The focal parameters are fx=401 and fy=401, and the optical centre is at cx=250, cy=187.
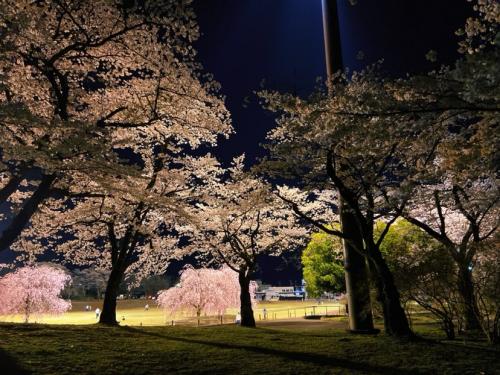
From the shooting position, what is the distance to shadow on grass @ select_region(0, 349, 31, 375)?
7492mm

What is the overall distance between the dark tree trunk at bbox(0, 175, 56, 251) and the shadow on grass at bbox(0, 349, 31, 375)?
2.30 m

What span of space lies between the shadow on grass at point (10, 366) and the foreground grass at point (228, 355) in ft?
0.06

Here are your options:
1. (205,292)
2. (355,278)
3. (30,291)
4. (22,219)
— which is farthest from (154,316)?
(22,219)

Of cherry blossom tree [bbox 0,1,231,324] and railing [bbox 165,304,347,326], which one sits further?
railing [bbox 165,304,347,326]

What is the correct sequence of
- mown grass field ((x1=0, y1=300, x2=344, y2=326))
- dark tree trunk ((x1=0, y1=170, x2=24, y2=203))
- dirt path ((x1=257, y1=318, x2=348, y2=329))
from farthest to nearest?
mown grass field ((x1=0, y1=300, x2=344, y2=326)) → dirt path ((x1=257, y1=318, x2=348, y2=329)) → dark tree trunk ((x1=0, y1=170, x2=24, y2=203))

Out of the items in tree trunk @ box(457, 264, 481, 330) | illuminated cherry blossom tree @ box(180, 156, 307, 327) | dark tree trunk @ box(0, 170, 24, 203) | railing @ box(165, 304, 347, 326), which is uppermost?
illuminated cherry blossom tree @ box(180, 156, 307, 327)

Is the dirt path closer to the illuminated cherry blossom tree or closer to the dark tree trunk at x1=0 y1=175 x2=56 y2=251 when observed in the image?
the illuminated cherry blossom tree

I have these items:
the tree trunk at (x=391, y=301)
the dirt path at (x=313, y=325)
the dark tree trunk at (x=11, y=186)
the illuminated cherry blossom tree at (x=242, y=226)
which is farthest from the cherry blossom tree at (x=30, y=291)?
the tree trunk at (x=391, y=301)

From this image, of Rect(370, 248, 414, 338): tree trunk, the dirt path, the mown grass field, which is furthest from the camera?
the mown grass field

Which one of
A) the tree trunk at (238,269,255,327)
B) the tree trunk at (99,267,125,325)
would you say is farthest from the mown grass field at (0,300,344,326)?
the tree trunk at (99,267,125,325)

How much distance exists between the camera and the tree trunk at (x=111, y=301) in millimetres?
17375

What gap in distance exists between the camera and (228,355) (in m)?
9.83

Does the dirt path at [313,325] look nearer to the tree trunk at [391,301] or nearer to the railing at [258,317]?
the railing at [258,317]

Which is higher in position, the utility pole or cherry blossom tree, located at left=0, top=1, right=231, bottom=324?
cherry blossom tree, located at left=0, top=1, right=231, bottom=324
